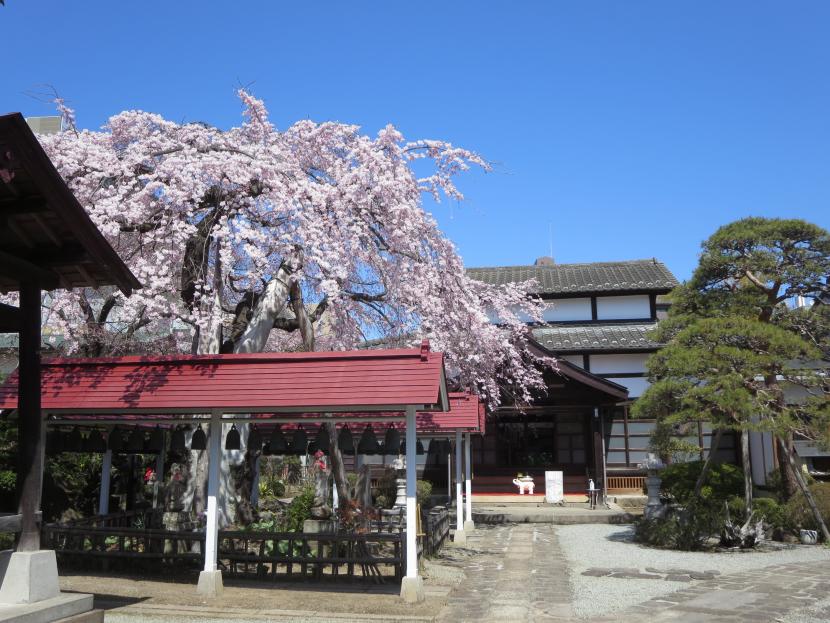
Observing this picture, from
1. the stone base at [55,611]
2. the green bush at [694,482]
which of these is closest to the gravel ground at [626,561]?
the green bush at [694,482]

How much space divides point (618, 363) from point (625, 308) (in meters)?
3.15

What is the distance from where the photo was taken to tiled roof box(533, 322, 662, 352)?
2584 cm

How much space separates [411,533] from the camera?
32.3 ft

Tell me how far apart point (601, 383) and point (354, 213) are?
519 inches

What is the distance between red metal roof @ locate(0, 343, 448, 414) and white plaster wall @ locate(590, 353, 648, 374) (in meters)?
16.6

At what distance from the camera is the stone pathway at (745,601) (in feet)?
29.2

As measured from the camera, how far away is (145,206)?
12.5m

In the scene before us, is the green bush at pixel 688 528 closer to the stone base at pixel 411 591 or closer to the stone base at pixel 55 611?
the stone base at pixel 411 591

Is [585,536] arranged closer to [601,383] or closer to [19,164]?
[601,383]

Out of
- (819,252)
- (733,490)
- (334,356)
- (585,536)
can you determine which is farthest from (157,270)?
(733,490)

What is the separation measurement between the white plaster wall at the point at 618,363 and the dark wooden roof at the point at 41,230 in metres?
22.0

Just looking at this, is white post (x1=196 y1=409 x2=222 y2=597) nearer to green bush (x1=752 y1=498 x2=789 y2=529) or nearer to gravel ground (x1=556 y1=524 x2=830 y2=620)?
gravel ground (x1=556 y1=524 x2=830 y2=620)

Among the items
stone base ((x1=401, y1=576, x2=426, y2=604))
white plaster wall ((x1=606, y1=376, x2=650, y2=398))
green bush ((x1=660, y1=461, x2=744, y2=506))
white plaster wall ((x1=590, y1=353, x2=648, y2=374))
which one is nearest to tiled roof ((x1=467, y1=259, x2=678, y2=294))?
white plaster wall ((x1=590, y1=353, x2=648, y2=374))

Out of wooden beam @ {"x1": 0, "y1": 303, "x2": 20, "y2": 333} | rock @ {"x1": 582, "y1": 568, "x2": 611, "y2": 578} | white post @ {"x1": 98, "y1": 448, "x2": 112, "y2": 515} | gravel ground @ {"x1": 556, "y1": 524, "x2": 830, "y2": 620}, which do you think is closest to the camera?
wooden beam @ {"x1": 0, "y1": 303, "x2": 20, "y2": 333}
